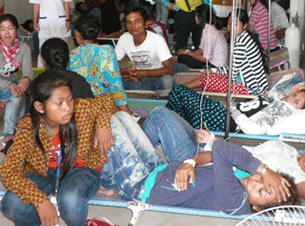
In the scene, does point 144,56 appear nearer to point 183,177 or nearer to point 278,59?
point 278,59

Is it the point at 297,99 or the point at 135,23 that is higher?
the point at 135,23

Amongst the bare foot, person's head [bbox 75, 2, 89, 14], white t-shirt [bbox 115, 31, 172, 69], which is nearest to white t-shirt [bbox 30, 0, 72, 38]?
white t-shirt [bbox 115, 31, 172, 69]

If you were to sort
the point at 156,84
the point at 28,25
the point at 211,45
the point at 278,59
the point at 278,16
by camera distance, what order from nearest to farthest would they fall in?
the point at 156,84 → the point at 211,45 → the point at 278,59 → the point at 278,16 → the point at 28,25

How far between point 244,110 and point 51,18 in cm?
231

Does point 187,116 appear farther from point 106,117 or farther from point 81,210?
point 81,210

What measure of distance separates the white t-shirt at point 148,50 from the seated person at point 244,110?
0.71 meters

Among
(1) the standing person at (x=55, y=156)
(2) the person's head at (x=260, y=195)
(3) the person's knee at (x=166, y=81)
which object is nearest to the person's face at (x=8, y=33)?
(3) the person's knee at (x=166, y=81)

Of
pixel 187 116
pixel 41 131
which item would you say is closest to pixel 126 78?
pixel 187 116

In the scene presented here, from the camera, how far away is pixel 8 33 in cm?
322

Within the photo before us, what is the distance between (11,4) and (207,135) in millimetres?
5678

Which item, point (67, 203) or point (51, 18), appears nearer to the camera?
point (67, 203)

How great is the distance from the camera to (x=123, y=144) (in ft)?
6.93

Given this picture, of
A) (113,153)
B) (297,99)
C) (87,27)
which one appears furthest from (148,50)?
(113,153)

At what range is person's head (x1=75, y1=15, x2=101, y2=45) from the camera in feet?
9.46
